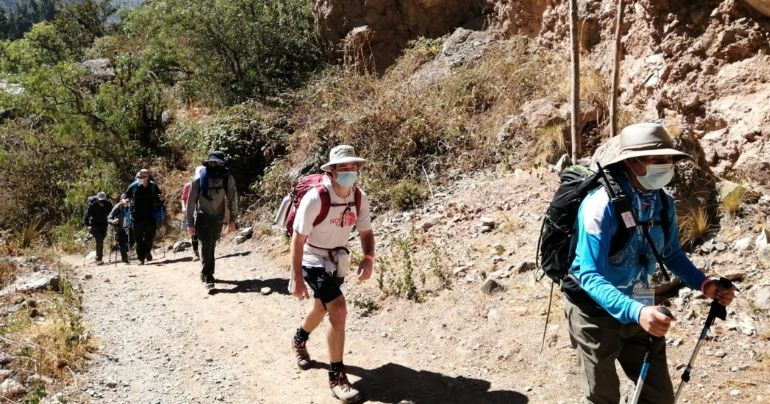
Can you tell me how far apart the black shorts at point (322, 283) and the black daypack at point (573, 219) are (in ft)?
5.69

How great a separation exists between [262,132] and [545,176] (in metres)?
6.84

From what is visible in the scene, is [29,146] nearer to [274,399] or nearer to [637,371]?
[274,399]

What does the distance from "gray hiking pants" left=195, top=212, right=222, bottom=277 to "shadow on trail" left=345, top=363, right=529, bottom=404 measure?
3463 millimetres

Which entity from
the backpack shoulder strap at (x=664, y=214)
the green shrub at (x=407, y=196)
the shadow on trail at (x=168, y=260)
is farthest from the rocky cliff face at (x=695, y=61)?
the shadow on trail at (x=168, y=260)

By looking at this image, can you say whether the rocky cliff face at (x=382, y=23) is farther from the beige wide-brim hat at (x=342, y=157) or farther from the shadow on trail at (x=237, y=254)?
the beige wide-brim hat at (x=342, y=157)

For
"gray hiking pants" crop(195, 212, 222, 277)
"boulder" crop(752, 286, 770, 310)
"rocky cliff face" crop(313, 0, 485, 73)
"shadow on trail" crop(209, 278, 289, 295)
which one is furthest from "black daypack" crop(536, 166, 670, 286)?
"rocky cliff face" crop(313, 0, 485, 73)

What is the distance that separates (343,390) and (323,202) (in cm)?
146

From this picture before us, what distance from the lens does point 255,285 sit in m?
7.64

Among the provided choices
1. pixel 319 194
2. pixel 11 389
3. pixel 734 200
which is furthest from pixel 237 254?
pixel 734 200

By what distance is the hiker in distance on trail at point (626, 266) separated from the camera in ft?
8.54

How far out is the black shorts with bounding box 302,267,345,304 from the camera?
4188 millimetres

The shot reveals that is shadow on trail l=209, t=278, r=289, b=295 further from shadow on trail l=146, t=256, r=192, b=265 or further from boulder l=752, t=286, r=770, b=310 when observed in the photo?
boulder l=752, t=286, r=770, b=310

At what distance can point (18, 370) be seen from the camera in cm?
474

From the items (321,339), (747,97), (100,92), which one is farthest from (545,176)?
(100,92)
